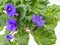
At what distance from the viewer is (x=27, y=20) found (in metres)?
0.95

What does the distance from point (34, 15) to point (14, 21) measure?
93mm

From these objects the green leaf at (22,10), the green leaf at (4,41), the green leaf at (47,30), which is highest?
the green leaf at (22,10)

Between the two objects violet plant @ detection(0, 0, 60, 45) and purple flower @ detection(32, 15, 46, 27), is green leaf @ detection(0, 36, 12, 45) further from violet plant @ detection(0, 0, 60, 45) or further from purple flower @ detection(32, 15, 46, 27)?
purple flower @ detection(32, 15, 46, 27)

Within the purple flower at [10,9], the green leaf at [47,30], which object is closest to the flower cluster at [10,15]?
the purple flower at [10,9]

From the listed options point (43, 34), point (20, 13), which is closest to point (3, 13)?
point (20, 13)

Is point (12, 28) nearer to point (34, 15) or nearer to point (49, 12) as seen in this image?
point (34, 15)

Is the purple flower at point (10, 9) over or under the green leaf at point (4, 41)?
over

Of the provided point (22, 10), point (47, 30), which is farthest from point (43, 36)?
point (22, 10)

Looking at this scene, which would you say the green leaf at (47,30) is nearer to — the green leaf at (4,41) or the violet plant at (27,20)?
the violet plant at (27,20)

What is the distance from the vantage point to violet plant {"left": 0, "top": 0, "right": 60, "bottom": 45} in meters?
0.93

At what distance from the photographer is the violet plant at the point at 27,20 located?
935mm

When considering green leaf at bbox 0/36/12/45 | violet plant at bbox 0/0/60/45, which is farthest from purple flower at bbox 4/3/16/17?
green leaf at bbox 0/36/12/45

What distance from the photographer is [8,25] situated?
0.92m

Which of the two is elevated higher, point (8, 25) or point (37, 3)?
point (37, 3)
